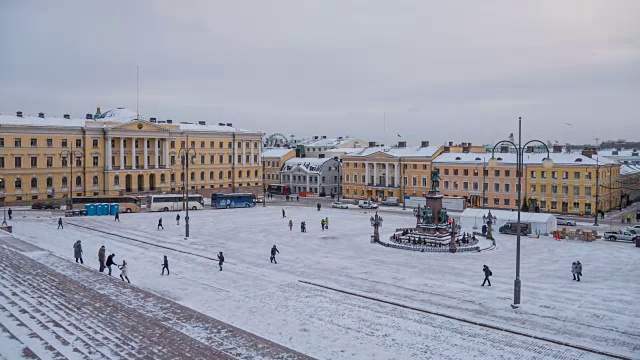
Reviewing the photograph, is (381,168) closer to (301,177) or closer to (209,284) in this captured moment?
(301,177)

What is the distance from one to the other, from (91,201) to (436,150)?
166 feet

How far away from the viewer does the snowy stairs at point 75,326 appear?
777 inches

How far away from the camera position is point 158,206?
2889 inches

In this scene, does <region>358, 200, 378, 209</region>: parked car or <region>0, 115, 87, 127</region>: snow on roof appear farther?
<region>358, 200, 378, 209</region>: parked car

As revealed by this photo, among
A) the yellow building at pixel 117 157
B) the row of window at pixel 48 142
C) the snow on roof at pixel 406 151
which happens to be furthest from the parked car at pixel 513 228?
the row of window at pixel 48 142

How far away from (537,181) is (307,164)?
148 feet

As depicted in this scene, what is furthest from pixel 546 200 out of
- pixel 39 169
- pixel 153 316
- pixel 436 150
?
pixel 39 169

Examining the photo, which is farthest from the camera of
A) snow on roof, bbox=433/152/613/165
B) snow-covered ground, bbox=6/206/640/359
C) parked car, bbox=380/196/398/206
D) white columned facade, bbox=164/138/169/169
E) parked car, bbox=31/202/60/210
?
white columned facade, bbox=164/138/169/169

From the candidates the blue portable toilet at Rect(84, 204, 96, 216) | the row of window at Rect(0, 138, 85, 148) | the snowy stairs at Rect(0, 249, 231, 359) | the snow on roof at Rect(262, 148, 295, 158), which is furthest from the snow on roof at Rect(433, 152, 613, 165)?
the snowy stairs at Rect(0, 249, 231, 359)

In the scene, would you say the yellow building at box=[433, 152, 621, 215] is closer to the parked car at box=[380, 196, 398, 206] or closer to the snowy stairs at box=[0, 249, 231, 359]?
the parked car at box=[380, 196, 398, 206]

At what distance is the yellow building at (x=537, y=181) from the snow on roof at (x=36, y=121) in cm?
5373

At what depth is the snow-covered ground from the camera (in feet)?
70.7

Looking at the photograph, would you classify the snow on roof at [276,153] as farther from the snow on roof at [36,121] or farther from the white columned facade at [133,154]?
the snow on roof at [36,121]


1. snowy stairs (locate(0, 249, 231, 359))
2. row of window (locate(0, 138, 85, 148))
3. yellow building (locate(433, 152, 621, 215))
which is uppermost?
row of window (locate(0, 138, 85, 148))
